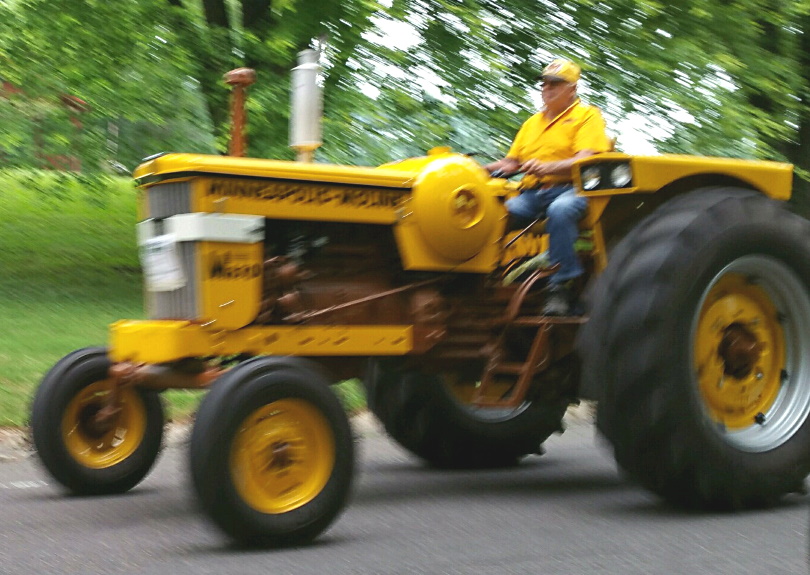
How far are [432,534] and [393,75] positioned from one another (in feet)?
31.0

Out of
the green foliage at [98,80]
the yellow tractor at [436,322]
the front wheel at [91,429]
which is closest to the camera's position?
the yellow tractor at [436,322]

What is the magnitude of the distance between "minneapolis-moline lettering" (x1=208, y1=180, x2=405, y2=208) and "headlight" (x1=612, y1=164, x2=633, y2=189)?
990 millimetres

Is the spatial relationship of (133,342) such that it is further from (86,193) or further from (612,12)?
(86,193)

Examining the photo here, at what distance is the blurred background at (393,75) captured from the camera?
13.7 m

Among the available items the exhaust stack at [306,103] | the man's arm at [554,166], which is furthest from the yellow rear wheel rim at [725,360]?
the exhaust stack at [306,103]

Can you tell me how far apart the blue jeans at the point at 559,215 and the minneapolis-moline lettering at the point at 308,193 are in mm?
727

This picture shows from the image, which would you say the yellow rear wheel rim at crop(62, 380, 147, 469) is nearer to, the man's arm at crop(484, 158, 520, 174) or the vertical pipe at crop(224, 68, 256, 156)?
the vertical pipe at crop(224, 68, 256, 156)

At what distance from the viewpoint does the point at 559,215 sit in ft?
20.5

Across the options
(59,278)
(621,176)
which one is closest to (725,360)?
(621,176)

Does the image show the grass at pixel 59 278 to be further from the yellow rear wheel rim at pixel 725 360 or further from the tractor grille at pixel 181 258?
the yellow rear wheel rim at pixel 725 360

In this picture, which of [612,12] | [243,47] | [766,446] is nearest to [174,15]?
[243,47]

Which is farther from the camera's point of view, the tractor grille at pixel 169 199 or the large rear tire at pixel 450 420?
the large rear tire at pixel 450 420

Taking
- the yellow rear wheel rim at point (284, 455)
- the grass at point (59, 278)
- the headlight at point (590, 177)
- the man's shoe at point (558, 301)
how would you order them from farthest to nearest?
the grass at point (59, 278) → the man's shoe at point (558, 301) → the headlight at point (590, 177) → the yellow rear wheel rim at point (284, 455)

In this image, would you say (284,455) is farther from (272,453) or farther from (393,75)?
(393,75)
